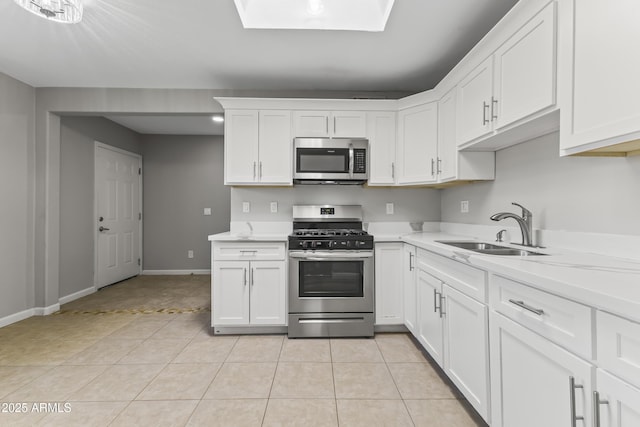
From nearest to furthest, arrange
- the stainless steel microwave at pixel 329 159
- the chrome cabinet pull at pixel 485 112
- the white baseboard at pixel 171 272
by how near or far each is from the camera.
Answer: the chrome cabinet pull at pixel 485 112, the stainless steel microwave at pixel 329 159, the white baseboard at pixel 171 272

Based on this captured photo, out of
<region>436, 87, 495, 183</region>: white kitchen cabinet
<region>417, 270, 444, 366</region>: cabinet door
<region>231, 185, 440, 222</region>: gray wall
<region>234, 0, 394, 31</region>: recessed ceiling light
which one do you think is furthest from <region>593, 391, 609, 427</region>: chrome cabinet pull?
<region>231, 185, 440, 222</region>: gray wall

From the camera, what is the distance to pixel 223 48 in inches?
97.2

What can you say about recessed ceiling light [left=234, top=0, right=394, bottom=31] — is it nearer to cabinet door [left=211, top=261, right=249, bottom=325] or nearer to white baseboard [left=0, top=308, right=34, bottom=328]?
cabinet door [left=211, top=261, right=249, bottom=325]

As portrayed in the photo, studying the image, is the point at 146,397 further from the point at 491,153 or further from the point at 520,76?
the point at 491,153

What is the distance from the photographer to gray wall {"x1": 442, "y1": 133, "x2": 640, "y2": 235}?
139cm

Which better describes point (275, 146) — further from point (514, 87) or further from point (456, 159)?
point (514, 87)

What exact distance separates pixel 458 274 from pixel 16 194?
14.0 feet

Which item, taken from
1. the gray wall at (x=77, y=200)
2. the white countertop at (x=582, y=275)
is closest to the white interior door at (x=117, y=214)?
the gray wall at (x=77, y=200)

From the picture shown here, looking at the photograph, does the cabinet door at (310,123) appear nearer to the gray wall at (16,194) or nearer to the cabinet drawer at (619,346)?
the cabinet drawer at (619,346)

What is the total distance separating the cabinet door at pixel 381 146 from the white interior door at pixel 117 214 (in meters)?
3.85

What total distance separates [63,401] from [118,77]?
2868mm

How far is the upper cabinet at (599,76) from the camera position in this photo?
3.40 ft

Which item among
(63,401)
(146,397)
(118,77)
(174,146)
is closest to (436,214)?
(146,397)

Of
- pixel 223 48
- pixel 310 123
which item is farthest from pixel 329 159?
pixel 223 48
